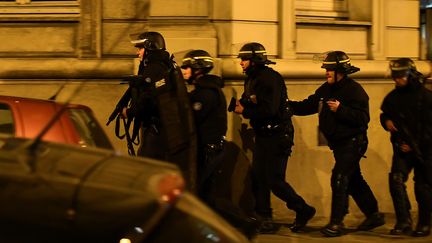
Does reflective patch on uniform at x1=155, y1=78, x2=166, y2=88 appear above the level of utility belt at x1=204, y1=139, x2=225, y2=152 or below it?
above

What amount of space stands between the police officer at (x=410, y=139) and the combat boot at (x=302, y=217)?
0.83 metres

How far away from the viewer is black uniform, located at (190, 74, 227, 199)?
20.8 ft

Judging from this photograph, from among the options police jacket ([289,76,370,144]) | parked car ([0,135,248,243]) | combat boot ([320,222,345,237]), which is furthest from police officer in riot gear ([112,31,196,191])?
parked car ([0,135,248,243])

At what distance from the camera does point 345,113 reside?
6852 millimetres

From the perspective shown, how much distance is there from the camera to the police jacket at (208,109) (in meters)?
6.35

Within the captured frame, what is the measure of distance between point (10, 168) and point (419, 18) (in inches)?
301

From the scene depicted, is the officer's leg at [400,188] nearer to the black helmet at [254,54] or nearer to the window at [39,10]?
the black helmet at [254,54]

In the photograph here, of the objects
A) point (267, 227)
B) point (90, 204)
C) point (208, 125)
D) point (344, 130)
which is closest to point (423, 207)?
point (344, 130)

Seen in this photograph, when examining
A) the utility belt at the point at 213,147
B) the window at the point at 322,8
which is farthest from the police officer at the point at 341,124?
the window at the point at 322,8

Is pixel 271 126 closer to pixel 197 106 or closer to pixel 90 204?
pixel 197 106

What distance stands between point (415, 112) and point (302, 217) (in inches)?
59.4

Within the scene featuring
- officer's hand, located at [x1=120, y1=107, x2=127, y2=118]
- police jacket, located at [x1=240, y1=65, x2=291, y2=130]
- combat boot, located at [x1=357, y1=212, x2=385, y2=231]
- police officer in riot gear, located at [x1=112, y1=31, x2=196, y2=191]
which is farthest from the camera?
combat boot, located at [x1=357, y1=212, x2=385, y2=231]

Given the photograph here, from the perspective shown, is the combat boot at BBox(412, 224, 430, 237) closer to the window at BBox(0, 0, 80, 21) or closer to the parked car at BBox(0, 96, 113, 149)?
the parked car at BBox(0, 96, 113, 149)

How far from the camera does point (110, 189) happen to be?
7.94 ft
